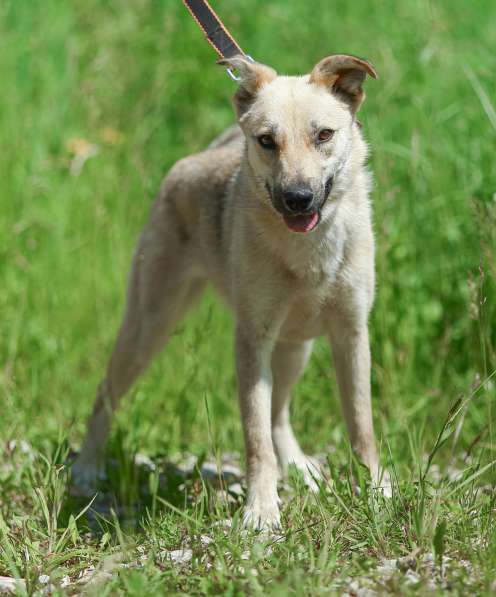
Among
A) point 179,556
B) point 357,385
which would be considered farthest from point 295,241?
point 179,556

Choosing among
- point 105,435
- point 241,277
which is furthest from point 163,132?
point 241,277

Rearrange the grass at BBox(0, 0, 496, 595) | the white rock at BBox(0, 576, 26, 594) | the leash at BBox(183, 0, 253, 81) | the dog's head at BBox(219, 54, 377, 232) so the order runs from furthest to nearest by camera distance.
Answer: the leash at BBox(183, 0, 253, 81), the dog's head at BBox(219, 54, 377, 232), the grass at BBox(0, 0, 496, 595), the white rock at BBox(0, 576, 26, 594)

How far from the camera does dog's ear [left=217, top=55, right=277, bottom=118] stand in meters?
4.02

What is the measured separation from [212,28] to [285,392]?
6.48 feet

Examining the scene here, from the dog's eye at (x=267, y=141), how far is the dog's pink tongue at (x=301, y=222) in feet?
1.03

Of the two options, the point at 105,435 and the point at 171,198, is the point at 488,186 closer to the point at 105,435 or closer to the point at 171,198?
the point at 171,198

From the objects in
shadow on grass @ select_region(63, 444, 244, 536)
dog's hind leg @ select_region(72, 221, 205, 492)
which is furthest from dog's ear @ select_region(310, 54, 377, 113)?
shadow on grass @ select_region(63, 444, 244, 536)

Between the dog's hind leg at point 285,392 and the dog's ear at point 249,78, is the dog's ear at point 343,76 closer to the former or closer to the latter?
the dog's ear at point 249,78

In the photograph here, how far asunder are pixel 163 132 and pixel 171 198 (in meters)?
3.22

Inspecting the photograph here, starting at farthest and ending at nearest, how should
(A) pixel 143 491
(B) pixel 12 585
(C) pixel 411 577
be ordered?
(A) pixel 143 491, (B) pixel 12 585, (C) pixel 411 577

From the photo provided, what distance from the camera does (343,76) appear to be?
3.98 metres

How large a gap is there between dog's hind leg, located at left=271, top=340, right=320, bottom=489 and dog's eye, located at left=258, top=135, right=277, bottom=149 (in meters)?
1.41

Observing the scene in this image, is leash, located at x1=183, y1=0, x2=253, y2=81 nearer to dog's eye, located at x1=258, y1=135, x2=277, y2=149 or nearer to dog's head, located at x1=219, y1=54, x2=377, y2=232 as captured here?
dog's head, located at x1=219, y1=54, x2=377, y2=232

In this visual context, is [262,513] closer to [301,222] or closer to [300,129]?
[301,222]
